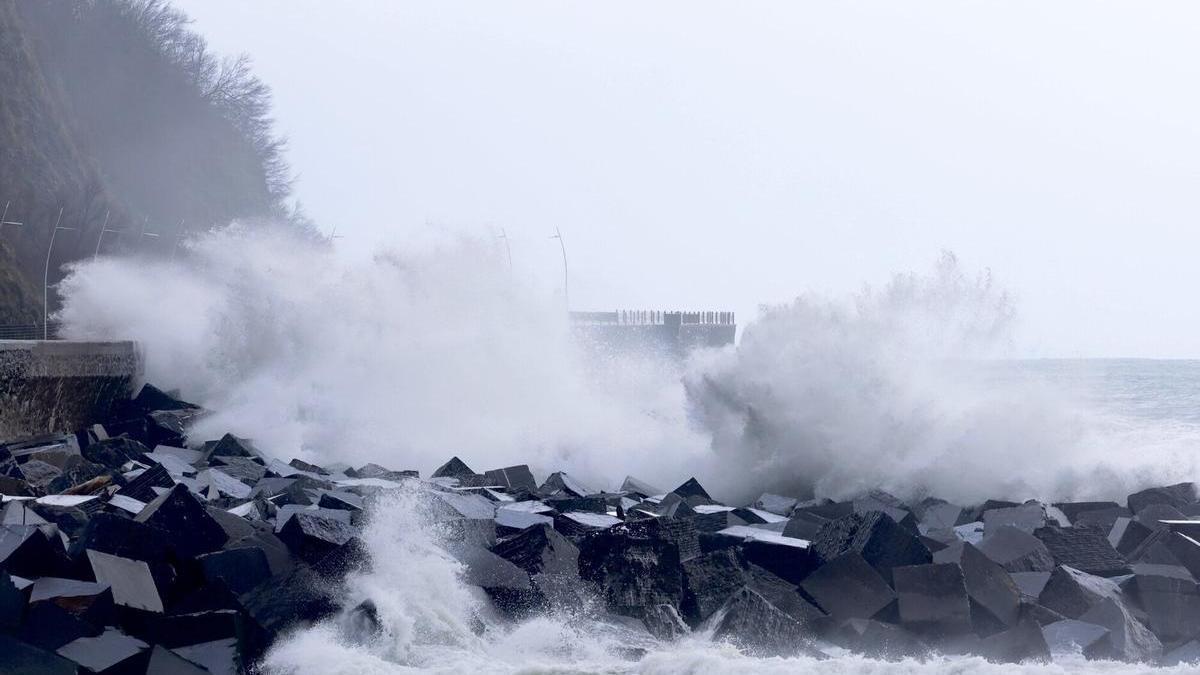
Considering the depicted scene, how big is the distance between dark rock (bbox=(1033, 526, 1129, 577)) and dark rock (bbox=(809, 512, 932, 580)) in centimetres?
120

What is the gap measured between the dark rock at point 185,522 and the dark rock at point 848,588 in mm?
3327

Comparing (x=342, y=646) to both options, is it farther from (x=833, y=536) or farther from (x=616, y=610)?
(x=833, y=536)

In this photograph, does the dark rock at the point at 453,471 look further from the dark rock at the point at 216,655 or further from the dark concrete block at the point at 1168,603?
the dark concrete block at the point at 1168,603

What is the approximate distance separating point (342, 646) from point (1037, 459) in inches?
323

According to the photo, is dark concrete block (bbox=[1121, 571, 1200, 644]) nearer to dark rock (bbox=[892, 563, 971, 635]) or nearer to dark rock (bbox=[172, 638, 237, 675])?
dark rock (bbox=[892, 563, 971, 635])

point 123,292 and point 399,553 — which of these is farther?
point 123,292

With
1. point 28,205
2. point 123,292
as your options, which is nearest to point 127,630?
point 123,292

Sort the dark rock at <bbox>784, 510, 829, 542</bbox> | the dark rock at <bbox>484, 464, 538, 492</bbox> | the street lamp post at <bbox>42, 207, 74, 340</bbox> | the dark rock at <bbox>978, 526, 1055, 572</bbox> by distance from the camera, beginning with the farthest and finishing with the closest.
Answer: the street lamp post at <bbox>42, 207, 74, 340</bbox>, the dark rock at <bbox>484, 464, 538, 492</bbox>, the dark rock at <bbox>784, 510, 829, 542</bbox>, the dark rock at <bbox>978, 526, 1055, 572</bbox>

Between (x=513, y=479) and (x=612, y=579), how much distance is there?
173 inches

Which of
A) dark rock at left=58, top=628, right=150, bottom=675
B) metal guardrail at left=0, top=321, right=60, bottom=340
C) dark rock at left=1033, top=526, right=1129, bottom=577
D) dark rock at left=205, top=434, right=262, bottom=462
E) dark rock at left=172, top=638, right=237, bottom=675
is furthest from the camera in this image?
metal guardrail at left=0, top=321, right=60, bottom=340

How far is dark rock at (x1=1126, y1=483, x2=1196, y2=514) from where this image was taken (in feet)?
34.4

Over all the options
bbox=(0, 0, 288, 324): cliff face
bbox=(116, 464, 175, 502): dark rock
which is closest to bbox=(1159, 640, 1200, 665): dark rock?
bbox=(116, 464, 175, 502): dark rock

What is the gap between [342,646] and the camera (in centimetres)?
643

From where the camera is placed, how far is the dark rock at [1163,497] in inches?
412
